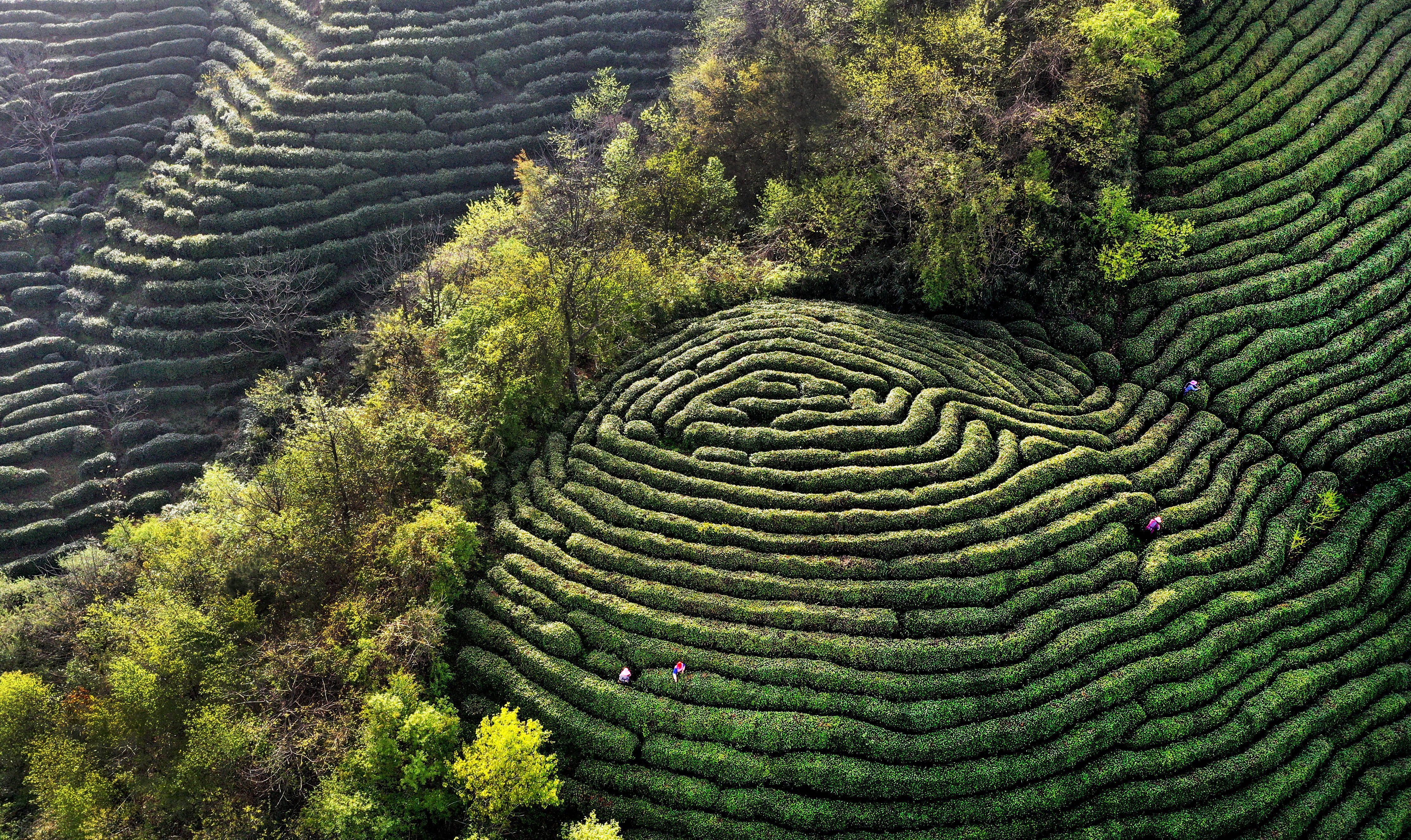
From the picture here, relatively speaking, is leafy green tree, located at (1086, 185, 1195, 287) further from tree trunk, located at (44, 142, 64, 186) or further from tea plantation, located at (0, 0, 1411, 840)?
tree trunk, located at (44, 142, 64, 186)

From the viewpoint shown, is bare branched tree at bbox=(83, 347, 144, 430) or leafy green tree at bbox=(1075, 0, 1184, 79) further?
bare branched tree at bbox=(83, 347, 144, 430)

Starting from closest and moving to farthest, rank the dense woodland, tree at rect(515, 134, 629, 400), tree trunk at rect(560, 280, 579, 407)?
the dense woodland < tree trunk at rect(560, 280, 579, 407) < tree at rect(515, 134, 629, 400)

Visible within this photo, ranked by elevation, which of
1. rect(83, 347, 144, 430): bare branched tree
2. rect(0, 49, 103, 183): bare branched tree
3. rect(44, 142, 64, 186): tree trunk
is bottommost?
rect(83, 347, 144, 430): bare branched tree

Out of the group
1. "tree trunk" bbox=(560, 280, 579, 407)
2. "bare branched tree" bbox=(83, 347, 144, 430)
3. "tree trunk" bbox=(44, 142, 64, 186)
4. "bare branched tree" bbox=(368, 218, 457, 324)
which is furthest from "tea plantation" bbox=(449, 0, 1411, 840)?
"tree trunk" bbox=(44, 142, 64, 186)

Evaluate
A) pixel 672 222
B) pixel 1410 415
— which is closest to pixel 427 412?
Answer: pixel 672 222

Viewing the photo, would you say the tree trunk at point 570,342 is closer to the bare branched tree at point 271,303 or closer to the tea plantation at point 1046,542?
the tea plantation at point 1046,542

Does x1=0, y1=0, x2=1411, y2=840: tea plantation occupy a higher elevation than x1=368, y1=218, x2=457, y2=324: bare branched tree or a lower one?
higher

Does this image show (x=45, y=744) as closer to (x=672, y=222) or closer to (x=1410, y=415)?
(x=672, y=222)

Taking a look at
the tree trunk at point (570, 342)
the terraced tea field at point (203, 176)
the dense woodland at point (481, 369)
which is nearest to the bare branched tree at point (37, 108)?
the terraced tea field at point (203, 176)
